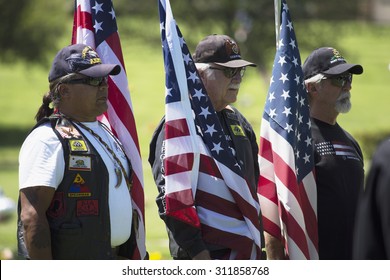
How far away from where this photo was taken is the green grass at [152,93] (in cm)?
3334

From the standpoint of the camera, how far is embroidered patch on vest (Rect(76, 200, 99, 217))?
5172 millimetres

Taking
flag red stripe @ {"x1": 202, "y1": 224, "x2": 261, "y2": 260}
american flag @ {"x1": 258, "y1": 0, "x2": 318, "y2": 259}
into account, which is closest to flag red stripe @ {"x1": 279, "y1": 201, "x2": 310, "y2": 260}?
american flag @ {"x1": 258, "y1": 0, "x2": 318, "y2": 259}

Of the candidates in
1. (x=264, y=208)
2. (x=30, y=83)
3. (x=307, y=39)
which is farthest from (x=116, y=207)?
(x=30, y=83)

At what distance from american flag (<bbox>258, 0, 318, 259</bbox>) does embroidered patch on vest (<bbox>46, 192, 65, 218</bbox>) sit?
155 cm

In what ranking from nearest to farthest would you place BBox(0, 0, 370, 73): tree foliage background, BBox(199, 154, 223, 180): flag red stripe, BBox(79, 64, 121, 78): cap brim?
1. BBox(79, 64, 121, 78): cap brim
2. BBox(199, 154, 223, 180): flag red stripe
3. BBox(0, 0, 370, 73): tree foliage background

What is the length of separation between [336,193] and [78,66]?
1830 mm

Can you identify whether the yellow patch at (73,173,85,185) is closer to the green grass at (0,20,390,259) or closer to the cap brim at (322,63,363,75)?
the cap brim at (322,63,363,75)

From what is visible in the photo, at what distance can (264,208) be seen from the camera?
630 centimetres

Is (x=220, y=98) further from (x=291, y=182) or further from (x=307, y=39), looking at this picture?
(x=307, y=39)

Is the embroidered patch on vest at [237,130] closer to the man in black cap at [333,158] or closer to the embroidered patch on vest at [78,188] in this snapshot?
the man in black cap at [333,158]

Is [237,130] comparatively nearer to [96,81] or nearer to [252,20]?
[96,81]

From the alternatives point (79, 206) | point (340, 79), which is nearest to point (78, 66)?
point (79, 206)

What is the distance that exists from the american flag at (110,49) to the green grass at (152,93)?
19043 mm
